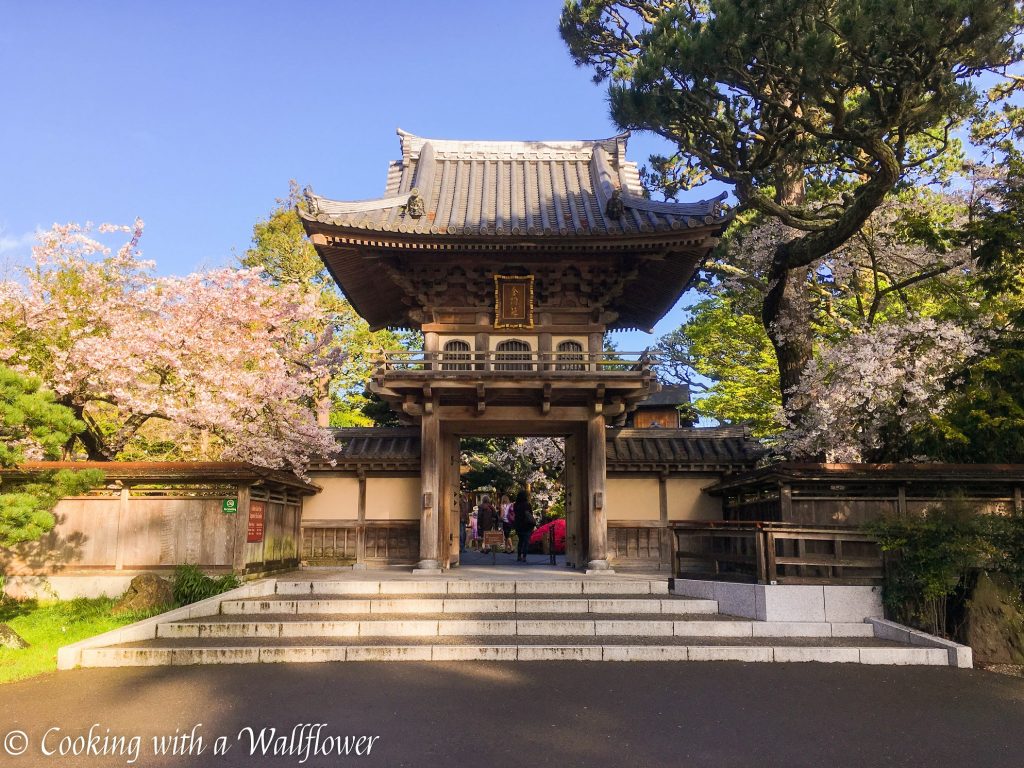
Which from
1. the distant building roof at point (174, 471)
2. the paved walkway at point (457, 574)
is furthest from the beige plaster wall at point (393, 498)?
the distant building roof at point (174, 471)

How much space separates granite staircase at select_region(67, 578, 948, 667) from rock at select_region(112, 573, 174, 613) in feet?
4.12

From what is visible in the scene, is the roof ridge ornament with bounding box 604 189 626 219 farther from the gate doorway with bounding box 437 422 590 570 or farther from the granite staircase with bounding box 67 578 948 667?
the granite staircase with bounding box 67 578 948 667

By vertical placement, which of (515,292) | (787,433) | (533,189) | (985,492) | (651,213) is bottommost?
(985,492)

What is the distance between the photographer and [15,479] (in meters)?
13.1

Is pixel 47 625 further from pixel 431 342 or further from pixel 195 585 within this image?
pixel 431 342

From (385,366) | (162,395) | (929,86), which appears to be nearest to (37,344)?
(162,395)

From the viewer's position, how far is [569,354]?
15.7 meters

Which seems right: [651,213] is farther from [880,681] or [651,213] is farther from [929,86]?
[880,681]

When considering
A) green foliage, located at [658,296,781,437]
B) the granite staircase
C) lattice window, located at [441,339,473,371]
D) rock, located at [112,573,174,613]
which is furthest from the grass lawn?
green foliage, located at [658,296,781,437]

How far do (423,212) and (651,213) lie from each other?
4990mm

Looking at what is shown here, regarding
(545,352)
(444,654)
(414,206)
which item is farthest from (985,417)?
(414,206)

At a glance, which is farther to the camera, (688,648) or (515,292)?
(515,292)

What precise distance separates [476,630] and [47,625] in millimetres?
6757

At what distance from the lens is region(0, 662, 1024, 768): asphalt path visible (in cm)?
574
